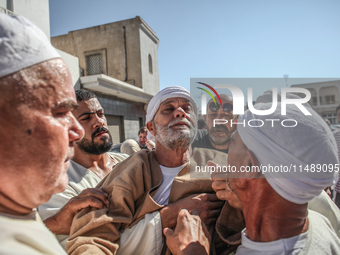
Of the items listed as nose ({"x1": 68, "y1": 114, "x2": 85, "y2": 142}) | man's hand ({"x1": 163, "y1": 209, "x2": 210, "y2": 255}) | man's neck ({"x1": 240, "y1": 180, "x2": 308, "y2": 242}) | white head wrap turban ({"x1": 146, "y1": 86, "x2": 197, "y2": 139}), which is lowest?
man's hand ({"x1": 163, "y1": 209, "x2": 210, "y2": 255})

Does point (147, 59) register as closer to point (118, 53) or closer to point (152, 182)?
point (118, 53)

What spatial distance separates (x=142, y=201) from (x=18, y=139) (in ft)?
4.45

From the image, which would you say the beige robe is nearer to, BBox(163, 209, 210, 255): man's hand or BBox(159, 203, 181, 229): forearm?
BBox(159, 203, 181, 229): forearm

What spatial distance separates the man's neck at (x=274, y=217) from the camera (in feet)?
3.78

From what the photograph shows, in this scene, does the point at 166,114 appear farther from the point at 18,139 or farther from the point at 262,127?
the point at 18,139

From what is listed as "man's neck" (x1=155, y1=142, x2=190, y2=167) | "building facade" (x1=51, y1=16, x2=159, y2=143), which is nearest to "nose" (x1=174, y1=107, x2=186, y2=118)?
"man's neck" (x1=155, y1=142, x2=190, y2=167)

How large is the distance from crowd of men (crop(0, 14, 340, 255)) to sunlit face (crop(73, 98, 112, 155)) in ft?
0.92

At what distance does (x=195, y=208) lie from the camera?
1798mm

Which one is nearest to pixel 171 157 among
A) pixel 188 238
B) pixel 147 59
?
pixel 188 238

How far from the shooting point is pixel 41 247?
726mm

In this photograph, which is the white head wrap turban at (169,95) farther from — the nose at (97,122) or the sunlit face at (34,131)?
the sunlit face at (34,131)

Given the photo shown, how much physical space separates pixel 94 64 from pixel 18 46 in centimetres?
1617

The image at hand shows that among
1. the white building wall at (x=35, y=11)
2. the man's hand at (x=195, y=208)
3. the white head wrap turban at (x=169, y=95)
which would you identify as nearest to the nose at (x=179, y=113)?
the white head wrap turban at (x=169, y=95)

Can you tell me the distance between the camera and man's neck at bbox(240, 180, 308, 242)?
1.15 meters
